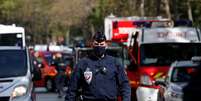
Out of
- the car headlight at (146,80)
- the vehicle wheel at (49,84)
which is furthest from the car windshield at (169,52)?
the vehicle wheel at (49,84)

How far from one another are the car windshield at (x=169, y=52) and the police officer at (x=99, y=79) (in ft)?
41.3

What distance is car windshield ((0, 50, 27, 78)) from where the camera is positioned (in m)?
14.1

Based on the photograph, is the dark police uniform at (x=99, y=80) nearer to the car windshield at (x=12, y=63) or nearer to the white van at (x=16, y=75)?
the white van at (x=16, y=75)

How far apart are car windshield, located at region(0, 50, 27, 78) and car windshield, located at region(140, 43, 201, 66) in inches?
287

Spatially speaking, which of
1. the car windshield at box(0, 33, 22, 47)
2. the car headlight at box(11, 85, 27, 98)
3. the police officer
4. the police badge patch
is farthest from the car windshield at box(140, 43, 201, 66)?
the police badge patch

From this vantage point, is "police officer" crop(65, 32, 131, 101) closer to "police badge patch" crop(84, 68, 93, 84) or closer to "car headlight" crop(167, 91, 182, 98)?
"police badge patch" crop(84, 68, 93, 84)

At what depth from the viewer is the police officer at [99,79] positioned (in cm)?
→ 873

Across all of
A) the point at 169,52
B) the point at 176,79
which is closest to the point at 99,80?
the point at 176,79

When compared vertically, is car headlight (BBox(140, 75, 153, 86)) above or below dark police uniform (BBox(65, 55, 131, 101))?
→ below

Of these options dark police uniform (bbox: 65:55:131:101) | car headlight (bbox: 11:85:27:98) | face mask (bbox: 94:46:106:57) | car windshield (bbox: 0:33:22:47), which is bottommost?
car headlight (bbox: 11:85:27:98)

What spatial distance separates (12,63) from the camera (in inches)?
571

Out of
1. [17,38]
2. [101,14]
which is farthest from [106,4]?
[17,38]

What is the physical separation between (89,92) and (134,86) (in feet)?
38.9

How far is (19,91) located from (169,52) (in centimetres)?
929
